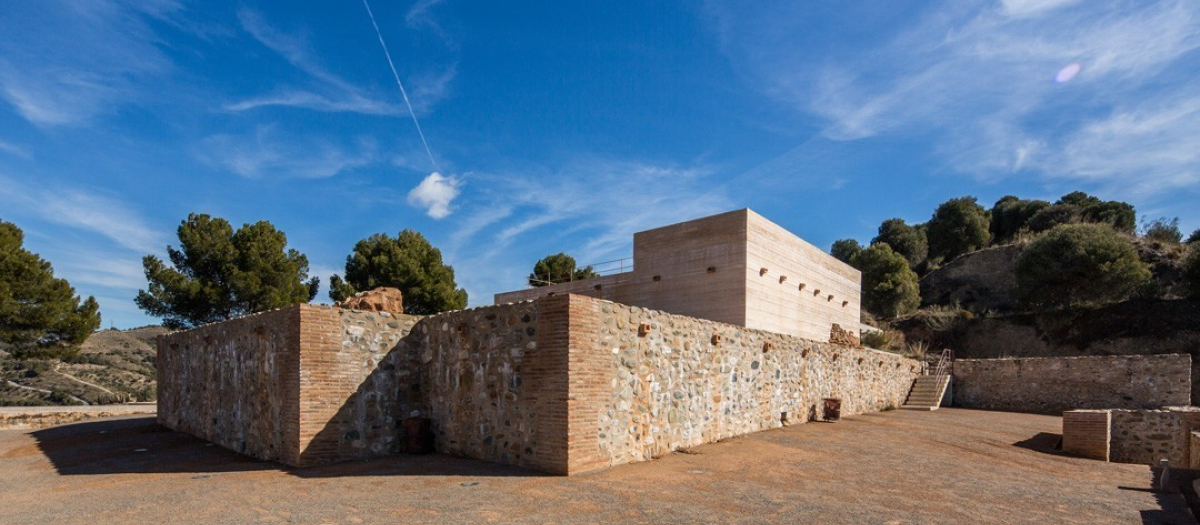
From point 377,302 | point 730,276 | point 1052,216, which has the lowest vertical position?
point 377,302

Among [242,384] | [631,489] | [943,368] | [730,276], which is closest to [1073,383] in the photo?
[943,368]

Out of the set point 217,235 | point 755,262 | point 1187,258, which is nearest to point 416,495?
point 755,262

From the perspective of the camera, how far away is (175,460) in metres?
9.59

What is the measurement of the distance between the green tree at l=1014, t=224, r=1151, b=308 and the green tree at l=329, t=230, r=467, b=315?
31922 mm

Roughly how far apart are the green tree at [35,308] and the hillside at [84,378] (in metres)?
4.09

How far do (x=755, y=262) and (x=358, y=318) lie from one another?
1183 centimetres

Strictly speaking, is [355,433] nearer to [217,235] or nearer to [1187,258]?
[217,235]

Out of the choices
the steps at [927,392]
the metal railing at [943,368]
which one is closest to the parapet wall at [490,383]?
the steps at [927,392]

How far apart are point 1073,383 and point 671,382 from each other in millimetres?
17874

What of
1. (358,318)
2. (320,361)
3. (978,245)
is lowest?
(320,361)

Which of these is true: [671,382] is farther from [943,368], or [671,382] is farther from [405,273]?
[405,273]

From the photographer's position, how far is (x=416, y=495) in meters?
6.43

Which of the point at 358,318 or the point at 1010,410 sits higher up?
the point at 358,318

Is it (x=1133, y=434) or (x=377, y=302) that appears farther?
(x=1133, y=434)
